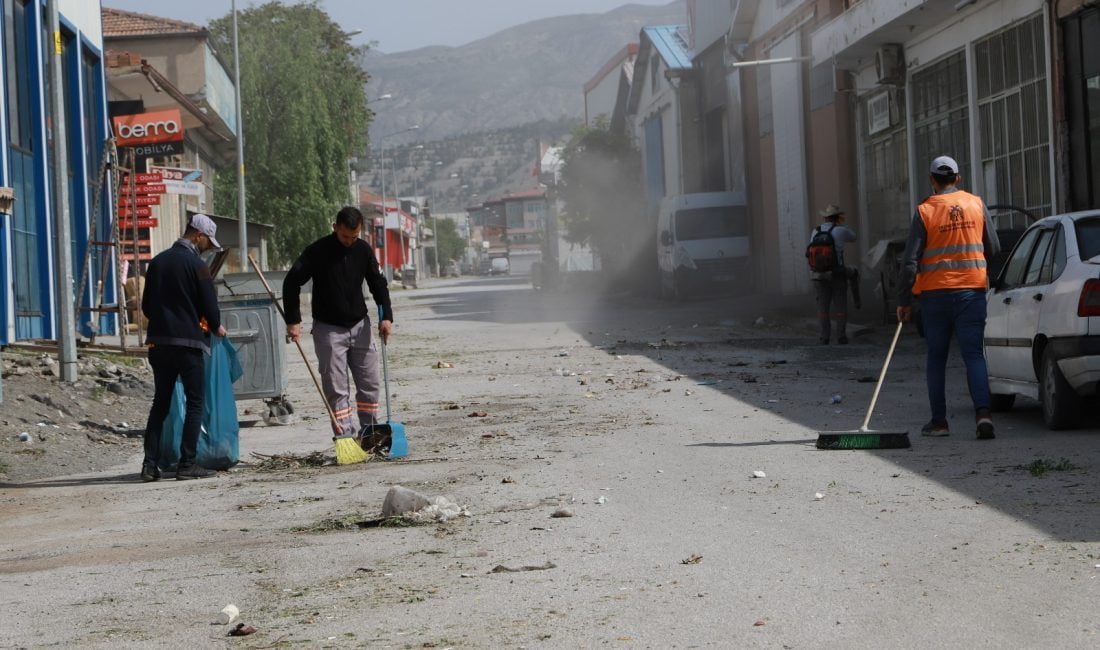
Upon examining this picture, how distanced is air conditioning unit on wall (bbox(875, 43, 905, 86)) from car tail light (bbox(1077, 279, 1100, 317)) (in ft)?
58.6

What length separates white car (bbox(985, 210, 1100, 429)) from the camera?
9.95m

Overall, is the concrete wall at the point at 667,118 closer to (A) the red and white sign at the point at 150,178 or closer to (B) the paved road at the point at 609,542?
(A) the red and white sign at the point at 150,178

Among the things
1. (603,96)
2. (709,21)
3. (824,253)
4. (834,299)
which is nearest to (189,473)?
(824,253)

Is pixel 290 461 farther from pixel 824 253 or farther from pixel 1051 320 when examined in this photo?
pixel 824 253

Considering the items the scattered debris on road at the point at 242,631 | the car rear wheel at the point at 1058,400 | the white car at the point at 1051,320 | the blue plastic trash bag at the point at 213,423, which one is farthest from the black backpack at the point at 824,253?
the scattered debris on road at the point at 242,631

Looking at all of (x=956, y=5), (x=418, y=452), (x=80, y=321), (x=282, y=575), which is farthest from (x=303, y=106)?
(x=282, y=575)

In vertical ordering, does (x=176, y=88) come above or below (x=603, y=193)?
above

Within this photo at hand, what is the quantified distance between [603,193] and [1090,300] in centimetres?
5374

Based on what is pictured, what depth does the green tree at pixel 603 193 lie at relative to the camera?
62.2m

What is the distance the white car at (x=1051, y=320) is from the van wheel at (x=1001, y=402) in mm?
30

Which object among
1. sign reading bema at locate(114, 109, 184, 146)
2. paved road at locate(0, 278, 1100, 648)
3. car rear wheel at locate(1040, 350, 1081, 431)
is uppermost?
sign reading bema at locate(114, 109, 184, 146)

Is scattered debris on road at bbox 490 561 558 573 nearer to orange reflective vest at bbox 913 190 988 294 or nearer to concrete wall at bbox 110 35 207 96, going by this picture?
orange reflective vest at bbox 913 190 988 294

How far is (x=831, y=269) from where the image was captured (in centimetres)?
2020

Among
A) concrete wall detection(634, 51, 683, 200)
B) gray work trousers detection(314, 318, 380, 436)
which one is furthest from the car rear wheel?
concrete wall detection(634, 51, 683, 200)
